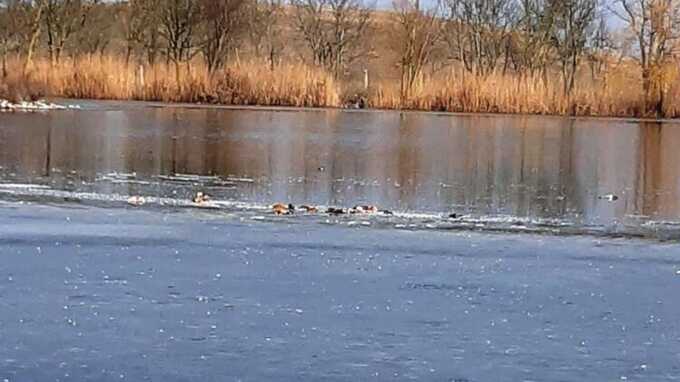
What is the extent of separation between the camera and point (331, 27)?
4938 centimetres

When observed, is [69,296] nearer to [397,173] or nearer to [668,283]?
[668,283]

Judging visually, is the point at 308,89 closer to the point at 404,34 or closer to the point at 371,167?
the point at 404,34

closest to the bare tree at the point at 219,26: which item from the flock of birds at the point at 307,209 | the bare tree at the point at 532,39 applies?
the bare tree at the point at 532,39

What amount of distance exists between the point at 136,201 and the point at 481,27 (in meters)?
37.7

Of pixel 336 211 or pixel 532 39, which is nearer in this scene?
pixel 336 211

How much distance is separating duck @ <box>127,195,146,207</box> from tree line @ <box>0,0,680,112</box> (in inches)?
1037

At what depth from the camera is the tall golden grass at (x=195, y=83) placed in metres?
35.6

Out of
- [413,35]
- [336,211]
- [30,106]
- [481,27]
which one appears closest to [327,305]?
[336,211]

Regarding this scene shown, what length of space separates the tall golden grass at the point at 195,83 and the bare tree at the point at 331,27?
28.1 ft

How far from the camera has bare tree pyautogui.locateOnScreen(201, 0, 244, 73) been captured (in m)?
42.7

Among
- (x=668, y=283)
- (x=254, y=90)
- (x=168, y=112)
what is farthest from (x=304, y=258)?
(x=254, y=90)

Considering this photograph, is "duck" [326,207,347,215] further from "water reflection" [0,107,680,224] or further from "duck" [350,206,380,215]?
"water reflection" [0,107,680,224]

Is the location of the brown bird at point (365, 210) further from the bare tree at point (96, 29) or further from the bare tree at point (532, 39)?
the bare tree at point (96, 29)

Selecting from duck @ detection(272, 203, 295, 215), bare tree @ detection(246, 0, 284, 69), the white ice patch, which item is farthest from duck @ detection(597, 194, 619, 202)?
bare tree @ detection(246, 0, 284, 69)
